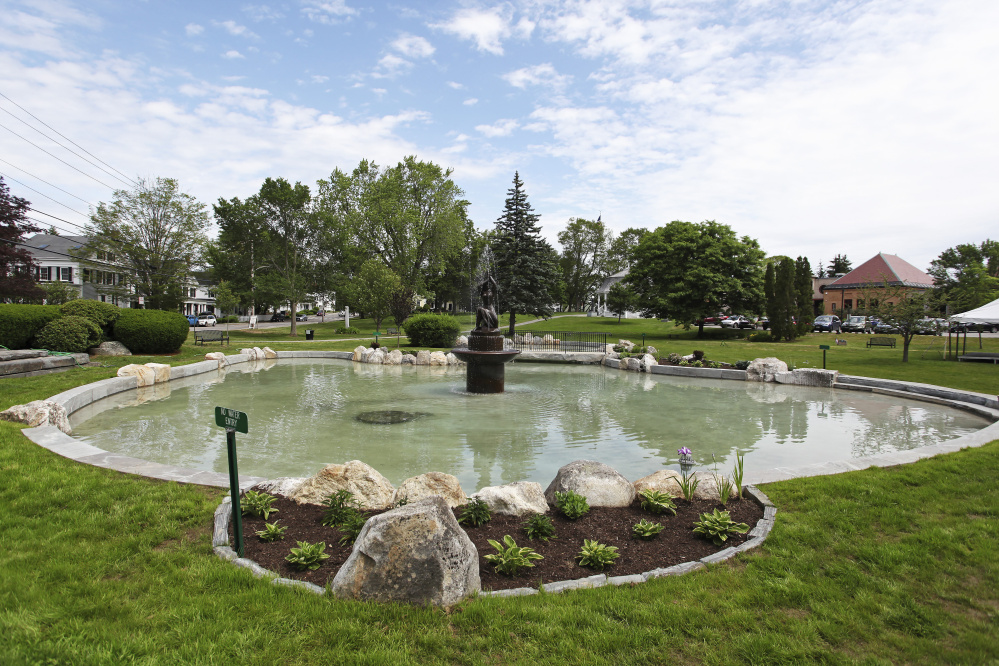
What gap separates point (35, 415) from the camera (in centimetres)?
830

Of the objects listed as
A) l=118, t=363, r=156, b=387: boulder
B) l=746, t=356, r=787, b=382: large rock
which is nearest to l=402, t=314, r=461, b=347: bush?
l=118, t=363, r=156, b=387: boulder

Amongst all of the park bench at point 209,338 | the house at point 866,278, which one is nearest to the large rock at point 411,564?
the park bench at point 209,338

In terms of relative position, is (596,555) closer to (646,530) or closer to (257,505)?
(646,530)


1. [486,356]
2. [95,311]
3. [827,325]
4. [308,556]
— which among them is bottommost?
[308,556]

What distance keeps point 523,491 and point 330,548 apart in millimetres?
1944

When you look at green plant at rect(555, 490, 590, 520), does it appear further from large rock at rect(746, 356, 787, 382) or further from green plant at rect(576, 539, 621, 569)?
large rock at rect(746, 356, 787, 382)

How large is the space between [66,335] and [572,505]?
19534mm

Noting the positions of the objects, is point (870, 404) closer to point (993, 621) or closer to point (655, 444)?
point (655, 444)

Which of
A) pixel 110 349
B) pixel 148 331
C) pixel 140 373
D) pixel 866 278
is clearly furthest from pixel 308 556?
pixel 866 278

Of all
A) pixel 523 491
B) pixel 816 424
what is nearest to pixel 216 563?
pixel 523 491

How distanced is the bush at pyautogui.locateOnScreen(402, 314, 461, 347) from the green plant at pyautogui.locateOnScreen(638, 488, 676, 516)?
73.8 feet

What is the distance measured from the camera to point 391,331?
37094 millimetres

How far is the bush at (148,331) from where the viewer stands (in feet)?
63.6

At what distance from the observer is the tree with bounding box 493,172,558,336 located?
118 feet
